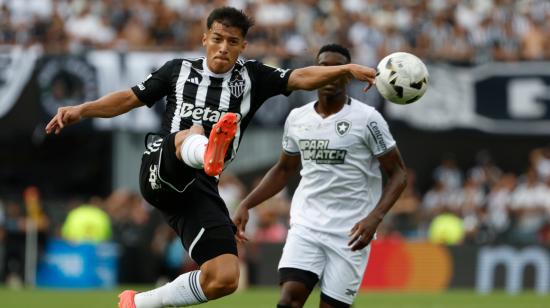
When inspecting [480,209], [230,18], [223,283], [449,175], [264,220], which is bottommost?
[264,220]

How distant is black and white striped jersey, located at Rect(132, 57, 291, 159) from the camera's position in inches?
339

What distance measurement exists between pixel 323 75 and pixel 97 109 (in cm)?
165

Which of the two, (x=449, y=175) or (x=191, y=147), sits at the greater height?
(x=191, y=147)

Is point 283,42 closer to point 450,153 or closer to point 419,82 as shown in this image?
point 450,153

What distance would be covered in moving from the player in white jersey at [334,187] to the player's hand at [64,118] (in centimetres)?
174

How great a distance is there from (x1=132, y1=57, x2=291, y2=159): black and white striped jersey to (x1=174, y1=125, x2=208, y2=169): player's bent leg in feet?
1.28

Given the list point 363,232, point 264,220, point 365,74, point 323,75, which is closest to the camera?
point 365,74

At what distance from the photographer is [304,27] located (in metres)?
24.0

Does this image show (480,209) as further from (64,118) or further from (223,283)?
(64,118)

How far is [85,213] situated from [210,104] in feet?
45.1

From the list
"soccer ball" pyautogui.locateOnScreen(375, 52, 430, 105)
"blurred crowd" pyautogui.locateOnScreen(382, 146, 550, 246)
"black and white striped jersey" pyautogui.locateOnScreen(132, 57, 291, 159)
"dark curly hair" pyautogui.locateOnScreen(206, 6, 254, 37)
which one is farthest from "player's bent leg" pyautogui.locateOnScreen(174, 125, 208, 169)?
"blurred crowd" pyautogui.locateOnScreen(382, 146, 550, 246)

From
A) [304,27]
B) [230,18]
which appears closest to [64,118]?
[230,18]

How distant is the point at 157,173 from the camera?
8.36 metres

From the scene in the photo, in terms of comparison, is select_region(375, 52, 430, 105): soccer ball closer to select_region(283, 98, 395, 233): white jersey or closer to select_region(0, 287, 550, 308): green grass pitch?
select_region(283, 98, 395, 233): white jersey
